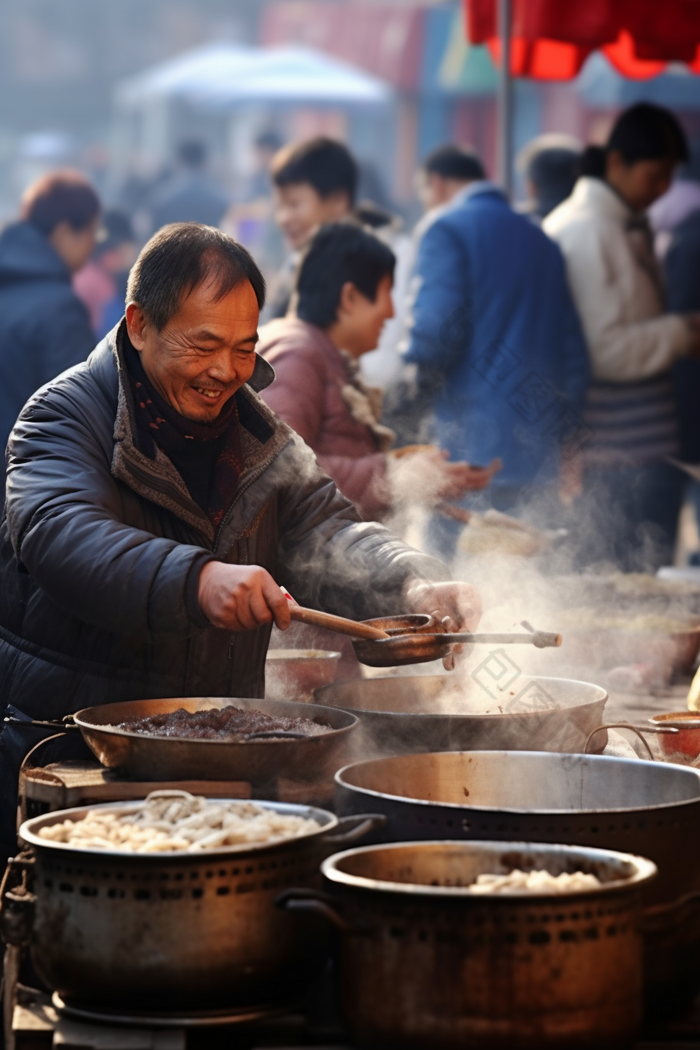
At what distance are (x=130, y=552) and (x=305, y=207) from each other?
4.16 m

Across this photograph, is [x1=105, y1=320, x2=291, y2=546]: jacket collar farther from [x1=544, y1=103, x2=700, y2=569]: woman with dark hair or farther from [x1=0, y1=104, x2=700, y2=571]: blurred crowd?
[x1=544, y1=103, x2=700, y2=569]: woman with dark hair

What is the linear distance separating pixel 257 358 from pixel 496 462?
2.15 metres

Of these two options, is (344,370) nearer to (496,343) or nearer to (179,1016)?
(496,343)

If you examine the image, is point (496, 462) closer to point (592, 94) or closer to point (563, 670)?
point (563, 670)

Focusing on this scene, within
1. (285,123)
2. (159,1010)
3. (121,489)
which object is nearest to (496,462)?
(121,489)

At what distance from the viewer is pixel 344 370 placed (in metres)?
4.59

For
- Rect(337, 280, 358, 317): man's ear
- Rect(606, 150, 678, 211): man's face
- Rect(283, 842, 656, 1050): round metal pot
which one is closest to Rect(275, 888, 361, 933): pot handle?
Rect(283, 842, 656, 1050): round metal pot

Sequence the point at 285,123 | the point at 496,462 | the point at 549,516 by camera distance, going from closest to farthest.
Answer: the point at 496,462 → the point at 549,516 → the point at 285,123

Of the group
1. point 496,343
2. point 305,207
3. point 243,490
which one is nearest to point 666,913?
point 243,490

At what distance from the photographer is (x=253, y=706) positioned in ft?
8.68

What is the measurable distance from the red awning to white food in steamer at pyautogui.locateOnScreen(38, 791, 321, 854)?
5.57m

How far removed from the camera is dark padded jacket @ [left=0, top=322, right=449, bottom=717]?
8.23 feet

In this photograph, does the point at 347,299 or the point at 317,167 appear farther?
the point at 317,167

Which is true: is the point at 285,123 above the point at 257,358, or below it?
above
